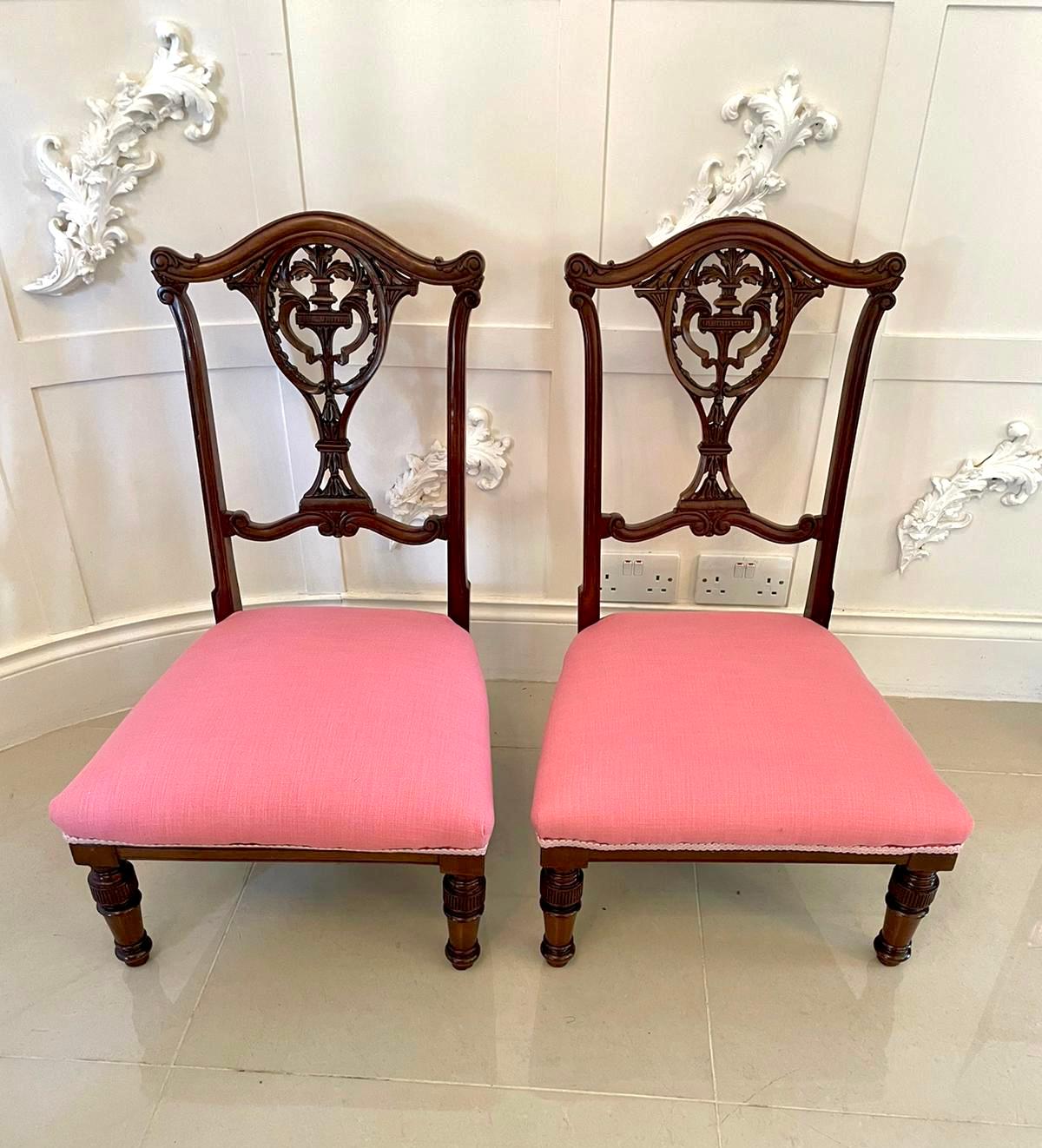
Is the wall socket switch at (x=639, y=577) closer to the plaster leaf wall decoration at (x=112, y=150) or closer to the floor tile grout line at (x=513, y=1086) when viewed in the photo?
the floor tile grout line at (x=513, y=1086)

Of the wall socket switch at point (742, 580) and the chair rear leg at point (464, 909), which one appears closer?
the chair rear leg at point (464, 909)

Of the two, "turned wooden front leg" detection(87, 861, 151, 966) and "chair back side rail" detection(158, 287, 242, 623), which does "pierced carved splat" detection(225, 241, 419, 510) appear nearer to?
"chair back side rail" detection(158, 287, 242, 623)

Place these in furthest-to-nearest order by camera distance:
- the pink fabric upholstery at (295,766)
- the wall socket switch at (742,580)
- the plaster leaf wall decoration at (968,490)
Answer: the wall socket switch at (742,580), the plaster leaf wall decoration at (968,490), the pink fabric upholstery at (295,766)

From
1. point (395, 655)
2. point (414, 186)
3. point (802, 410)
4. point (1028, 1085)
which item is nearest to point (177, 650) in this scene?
point (395, 655)

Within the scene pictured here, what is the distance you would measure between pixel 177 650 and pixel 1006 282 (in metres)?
1.71

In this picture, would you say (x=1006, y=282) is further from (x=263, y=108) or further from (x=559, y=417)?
(x=263, y=108)

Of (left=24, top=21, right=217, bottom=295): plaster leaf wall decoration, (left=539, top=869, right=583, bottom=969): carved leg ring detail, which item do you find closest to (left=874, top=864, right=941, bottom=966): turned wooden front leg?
(left=539, top=869, right=583, bottom=969): carved leg ring detail

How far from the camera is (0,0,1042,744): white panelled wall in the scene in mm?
1300

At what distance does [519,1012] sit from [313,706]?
1.72 feet

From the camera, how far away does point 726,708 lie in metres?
1.18

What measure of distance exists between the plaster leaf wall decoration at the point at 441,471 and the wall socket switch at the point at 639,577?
0.29m

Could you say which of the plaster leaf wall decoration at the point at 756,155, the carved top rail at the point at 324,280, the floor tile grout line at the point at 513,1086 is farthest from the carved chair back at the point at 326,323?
the floor tile grout line at the point at 513,1086

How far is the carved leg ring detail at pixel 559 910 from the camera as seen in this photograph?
1161mm

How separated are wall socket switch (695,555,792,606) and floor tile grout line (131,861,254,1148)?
1008 millimetres
